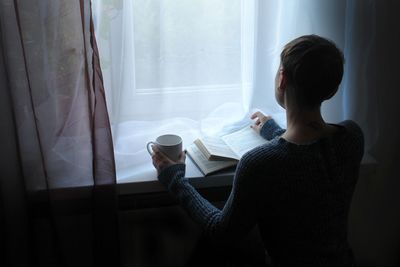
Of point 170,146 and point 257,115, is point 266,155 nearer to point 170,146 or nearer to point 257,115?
point 170,146

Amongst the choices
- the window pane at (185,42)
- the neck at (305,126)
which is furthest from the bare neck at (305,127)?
the window pane at (185,42)

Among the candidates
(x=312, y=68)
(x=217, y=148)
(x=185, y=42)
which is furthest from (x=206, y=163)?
(x=312, y=68)

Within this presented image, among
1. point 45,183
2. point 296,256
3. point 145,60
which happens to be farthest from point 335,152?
point 45,183

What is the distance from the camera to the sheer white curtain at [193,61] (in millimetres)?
1285

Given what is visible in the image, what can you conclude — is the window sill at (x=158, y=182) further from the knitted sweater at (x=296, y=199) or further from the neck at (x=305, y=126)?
the neck at (x=305, y=126)

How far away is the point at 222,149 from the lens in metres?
1.37

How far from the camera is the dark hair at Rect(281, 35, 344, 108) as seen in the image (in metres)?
0.98

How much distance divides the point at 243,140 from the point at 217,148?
104mm

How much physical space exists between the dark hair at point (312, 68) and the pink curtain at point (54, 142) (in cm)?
51

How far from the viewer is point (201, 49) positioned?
1.37 metres

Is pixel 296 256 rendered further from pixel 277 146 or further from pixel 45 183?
pixel 45 183

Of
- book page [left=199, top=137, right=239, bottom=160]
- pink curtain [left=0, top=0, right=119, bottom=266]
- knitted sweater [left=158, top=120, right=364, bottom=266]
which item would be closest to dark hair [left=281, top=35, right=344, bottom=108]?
knitted sweater [left=158, top=120, right=364, bottom=266]

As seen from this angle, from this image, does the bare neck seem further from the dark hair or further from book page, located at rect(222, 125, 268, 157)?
book page, located at rect(222, 125, 268, 157)

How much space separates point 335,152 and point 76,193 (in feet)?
2.39
